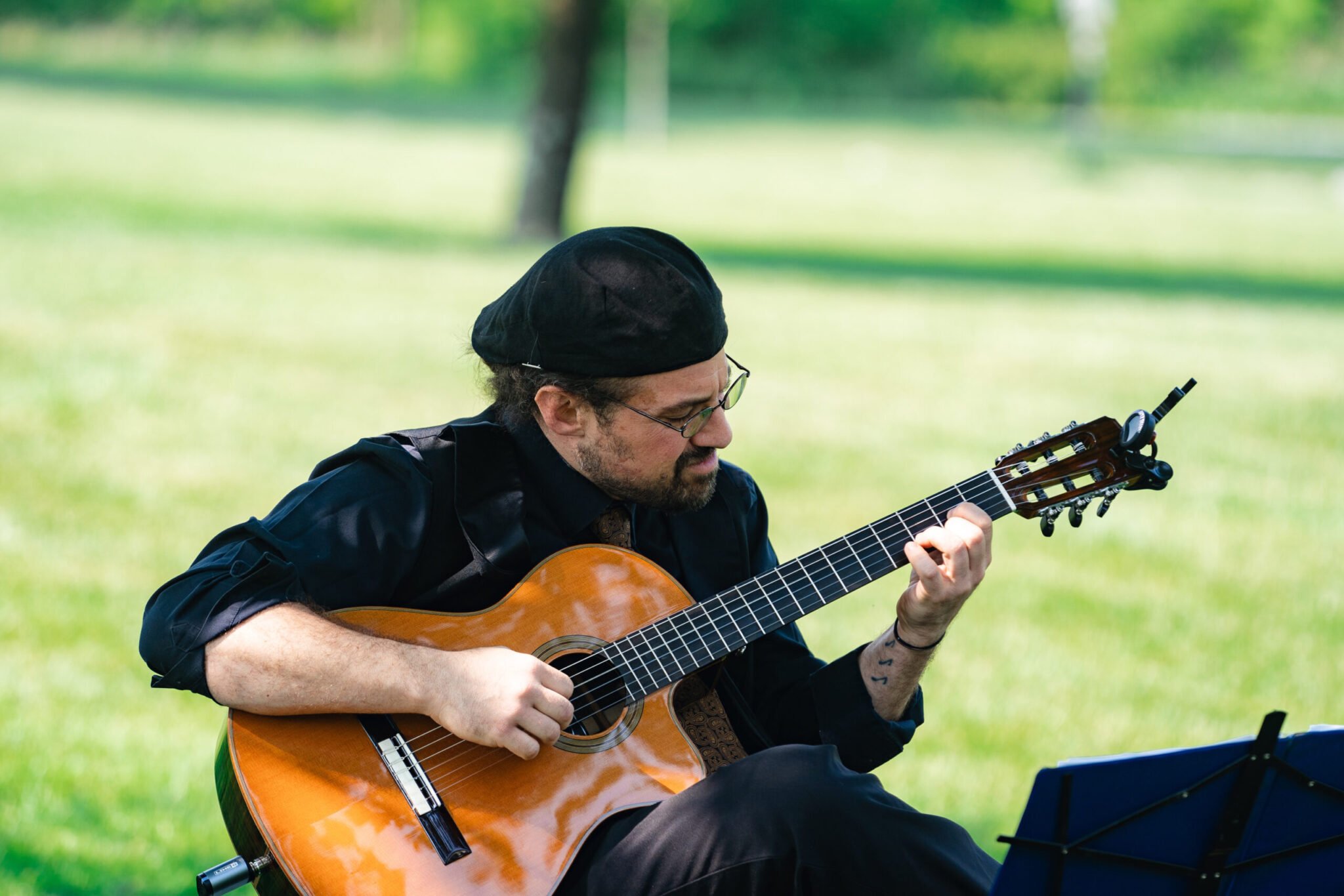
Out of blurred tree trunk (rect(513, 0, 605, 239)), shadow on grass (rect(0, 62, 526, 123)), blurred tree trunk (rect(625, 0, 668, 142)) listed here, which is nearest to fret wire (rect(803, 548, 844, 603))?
blurred tree trunk (rect(513, 0, 605, 239))

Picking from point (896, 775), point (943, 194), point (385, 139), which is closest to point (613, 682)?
point (896, 775)

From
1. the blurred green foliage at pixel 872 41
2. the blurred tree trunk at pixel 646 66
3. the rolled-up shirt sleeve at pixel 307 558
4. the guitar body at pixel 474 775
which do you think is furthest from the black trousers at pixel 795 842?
the blurred green foliage at pixel 872 41

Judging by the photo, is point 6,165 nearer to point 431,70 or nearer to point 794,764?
point 794,764

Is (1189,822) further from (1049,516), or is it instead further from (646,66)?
(646,66)

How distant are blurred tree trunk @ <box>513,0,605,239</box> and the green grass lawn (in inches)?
29.9

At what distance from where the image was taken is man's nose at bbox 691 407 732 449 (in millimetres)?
2791

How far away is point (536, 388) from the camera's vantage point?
2885mm

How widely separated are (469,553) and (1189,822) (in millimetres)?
1349

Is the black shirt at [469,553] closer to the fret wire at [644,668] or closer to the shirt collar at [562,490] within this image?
the shirt collar at [562,490]

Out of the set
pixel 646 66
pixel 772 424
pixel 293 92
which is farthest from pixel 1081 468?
pixel 646 66

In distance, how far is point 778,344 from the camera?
11.9m

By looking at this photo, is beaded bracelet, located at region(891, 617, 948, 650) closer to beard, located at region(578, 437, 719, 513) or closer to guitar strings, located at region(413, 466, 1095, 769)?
guitar strings, located at region(413, 466, 1095, 769)

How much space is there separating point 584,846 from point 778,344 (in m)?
9.49

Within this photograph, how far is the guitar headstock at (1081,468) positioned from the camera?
2.58 metres
